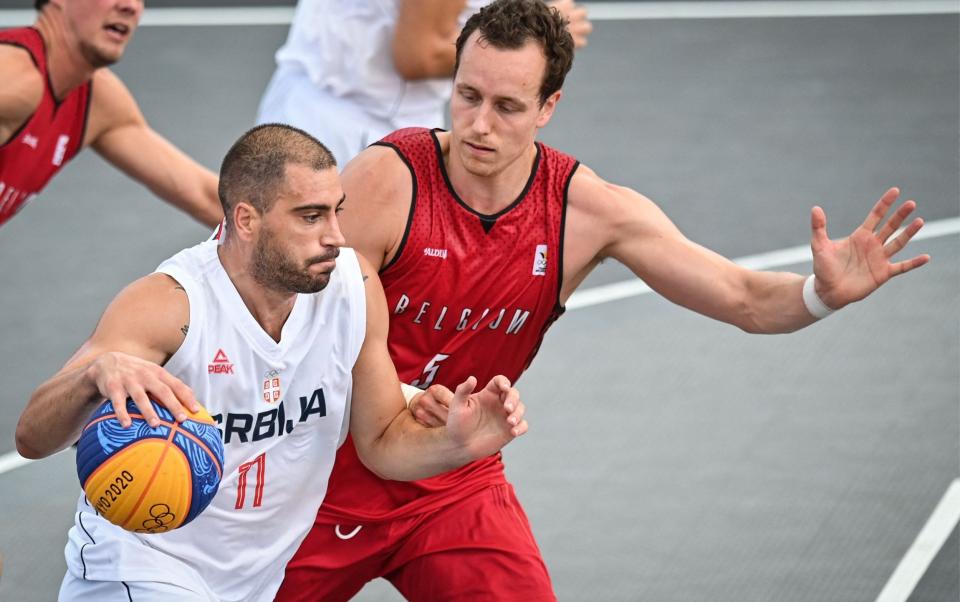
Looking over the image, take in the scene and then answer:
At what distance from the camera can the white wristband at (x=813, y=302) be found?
4703mm

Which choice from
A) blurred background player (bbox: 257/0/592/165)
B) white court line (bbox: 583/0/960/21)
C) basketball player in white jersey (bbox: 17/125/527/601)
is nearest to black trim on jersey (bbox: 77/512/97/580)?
basketball player in white jersey (bbox: 17/125/527/601)

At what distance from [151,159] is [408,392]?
2.15m

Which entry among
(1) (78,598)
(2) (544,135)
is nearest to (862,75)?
(2) (544,135)

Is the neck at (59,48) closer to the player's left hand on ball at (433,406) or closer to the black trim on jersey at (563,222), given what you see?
the black trim on jersey at (563,222)

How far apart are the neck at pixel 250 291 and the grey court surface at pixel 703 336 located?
6.33ft

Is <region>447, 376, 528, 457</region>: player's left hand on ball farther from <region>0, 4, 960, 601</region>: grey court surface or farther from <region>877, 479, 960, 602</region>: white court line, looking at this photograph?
<region>877, 479, 960, 602</region>: white court line

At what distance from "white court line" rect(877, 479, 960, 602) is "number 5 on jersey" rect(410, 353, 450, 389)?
81.9 inches

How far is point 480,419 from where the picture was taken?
14.0ft

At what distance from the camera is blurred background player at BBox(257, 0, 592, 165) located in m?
6.38

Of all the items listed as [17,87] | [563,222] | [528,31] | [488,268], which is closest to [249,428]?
[488,268]

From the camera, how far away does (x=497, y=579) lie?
4652mm

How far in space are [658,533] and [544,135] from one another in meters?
5.02

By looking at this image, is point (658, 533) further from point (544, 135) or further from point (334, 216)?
point (544, 135)

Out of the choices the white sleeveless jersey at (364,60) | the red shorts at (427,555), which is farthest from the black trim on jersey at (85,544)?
the white sleeveless jersey at (364,60)
